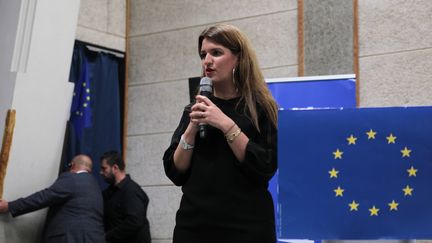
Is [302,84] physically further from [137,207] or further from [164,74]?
[164,74]

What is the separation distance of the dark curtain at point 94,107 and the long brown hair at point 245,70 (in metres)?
3.81

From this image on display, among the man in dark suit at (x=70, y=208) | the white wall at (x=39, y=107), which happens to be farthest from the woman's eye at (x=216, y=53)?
the man in dark suit at (x=70, y=208)

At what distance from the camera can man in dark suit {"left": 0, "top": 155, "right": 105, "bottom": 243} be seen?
453 cm

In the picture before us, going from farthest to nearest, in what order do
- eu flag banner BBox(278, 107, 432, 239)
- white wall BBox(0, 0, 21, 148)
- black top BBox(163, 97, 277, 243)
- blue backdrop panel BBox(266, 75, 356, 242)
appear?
white wall BBox(0, 0, 21, 148), blue backdrop panel BBox(266, 75, 356, 242), black top BBox(163, 97, 277, 243), eu flag banner BBox(278, 107, 432, 239)

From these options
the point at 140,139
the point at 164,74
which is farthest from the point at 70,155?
the point at 164,74

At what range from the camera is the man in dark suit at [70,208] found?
4.53 meters

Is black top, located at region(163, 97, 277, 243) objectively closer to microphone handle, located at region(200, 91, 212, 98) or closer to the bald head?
microphone handle, located at region(200, 91, 212, 98)

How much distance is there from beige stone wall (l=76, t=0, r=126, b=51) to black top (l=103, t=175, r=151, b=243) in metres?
1.46

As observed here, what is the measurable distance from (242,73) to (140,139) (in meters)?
4.35

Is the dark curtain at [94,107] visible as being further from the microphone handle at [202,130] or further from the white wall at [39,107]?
the microphone handle at [202,130]

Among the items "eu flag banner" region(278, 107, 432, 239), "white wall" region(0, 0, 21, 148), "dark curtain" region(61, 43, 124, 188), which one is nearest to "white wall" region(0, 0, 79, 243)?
"white wall" region(0, 0, 21, 148)

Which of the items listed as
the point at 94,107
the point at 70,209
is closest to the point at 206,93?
the point at 70,209

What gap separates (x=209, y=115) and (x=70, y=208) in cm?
326

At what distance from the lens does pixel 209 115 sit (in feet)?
5.49
